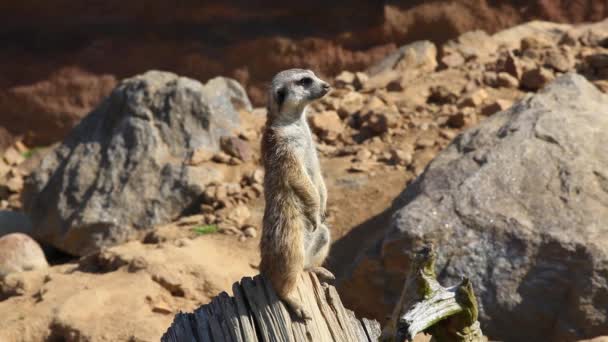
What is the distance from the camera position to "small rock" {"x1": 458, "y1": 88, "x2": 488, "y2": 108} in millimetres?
7074

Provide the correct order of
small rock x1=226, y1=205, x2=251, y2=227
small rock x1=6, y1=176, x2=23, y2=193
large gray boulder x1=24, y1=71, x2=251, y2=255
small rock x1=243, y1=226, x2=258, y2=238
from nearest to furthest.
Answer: small rock x1=243, y1=226, x2=258, y2=238 < small rock x1=226, y1=205, x2=251, y2=227 < large gray boulder x1=24, y1=71, x2=251, y2=255 < small rock x1=6, y1=176, x2=23, y2=193

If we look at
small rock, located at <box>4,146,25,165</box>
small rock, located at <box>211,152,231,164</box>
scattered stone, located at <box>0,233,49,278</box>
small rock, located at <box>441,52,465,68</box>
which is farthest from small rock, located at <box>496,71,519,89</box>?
small rock, located at <box>4,146,25,165</box>

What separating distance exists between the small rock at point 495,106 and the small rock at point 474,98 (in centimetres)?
10

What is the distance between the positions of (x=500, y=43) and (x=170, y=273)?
417 centimetres

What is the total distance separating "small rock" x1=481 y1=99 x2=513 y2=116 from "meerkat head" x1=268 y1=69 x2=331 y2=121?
2910 mm

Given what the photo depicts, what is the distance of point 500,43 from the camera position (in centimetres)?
848


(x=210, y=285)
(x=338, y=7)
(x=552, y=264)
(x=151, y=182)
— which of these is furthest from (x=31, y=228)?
(x=552, y=264)

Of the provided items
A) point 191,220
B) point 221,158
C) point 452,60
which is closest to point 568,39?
point 452,60

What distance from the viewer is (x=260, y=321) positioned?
352cm

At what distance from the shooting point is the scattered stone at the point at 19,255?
6582 mm

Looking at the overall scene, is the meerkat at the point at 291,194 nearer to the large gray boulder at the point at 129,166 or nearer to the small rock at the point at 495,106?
the large gray boulder at the point at 129,166

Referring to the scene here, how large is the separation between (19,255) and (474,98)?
139 inches

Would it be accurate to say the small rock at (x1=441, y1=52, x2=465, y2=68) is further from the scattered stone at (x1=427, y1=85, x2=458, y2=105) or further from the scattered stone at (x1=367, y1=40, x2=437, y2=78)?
the scattered stone at (x1=427, y1=85, x2=458, y2=105)

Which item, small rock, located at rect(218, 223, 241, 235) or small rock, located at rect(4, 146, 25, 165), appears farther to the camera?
small rock, located at rect(4, 146, 25, 165)
